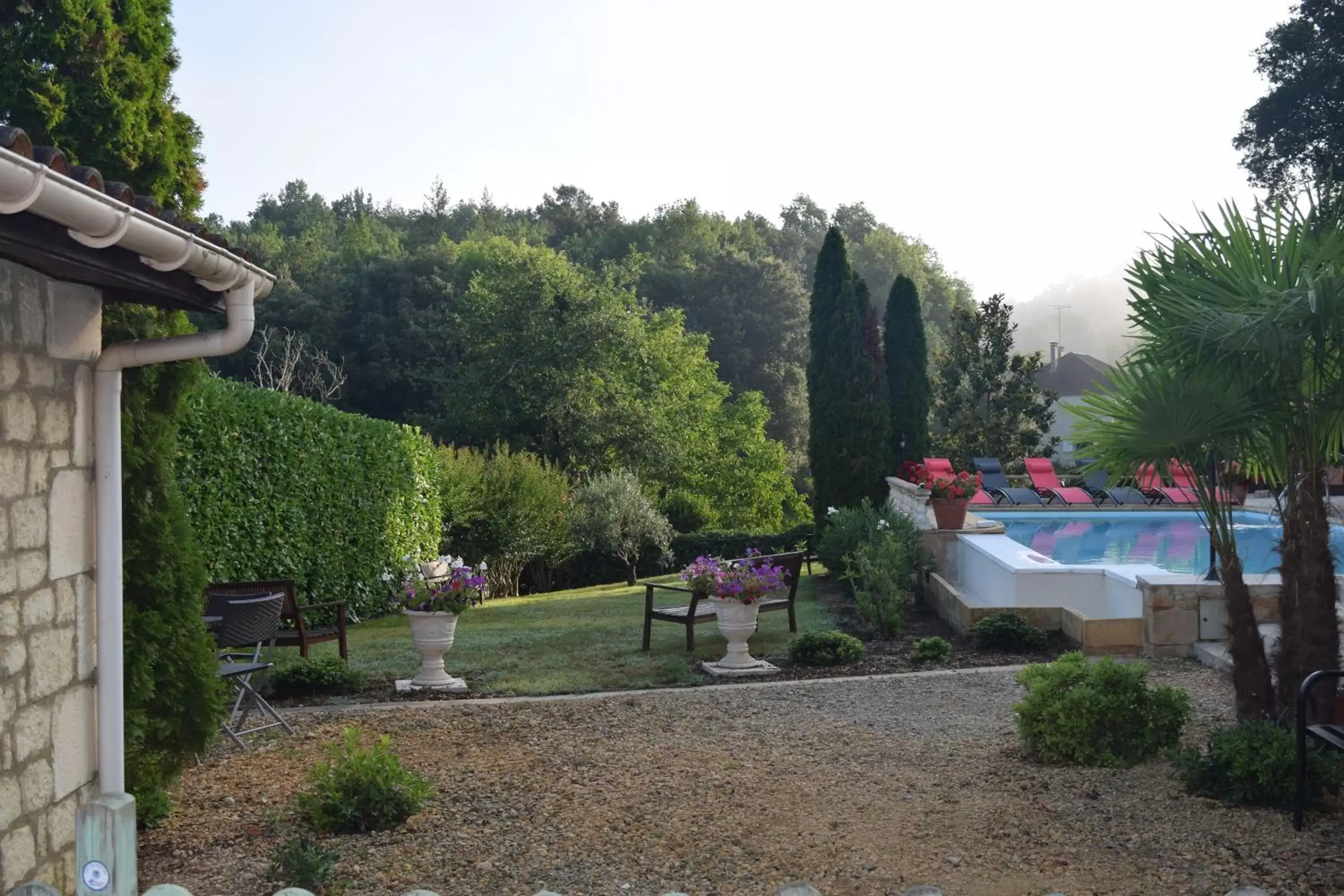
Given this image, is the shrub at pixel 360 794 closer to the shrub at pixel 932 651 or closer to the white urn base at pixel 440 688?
the white urn base at pixel 440 688

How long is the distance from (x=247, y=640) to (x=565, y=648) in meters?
3.47

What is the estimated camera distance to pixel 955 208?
29172mm

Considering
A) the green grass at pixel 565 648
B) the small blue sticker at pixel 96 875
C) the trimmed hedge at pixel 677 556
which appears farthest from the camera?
the trimmed hedge at pixel 677 556

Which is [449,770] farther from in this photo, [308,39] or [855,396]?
[855,396]

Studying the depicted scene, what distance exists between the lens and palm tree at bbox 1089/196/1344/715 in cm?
504

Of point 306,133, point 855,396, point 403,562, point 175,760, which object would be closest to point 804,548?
point 855,396

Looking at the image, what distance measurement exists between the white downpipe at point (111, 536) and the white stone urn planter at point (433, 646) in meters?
3.94

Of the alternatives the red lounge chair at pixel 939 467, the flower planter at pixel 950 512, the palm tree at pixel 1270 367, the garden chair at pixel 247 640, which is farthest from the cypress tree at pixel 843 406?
the palm tree at pixel 1270 367

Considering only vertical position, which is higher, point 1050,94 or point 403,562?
point 1050,94

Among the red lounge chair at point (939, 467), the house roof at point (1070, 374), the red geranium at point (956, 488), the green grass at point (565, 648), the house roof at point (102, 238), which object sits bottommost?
the green grass at point (565, 648)

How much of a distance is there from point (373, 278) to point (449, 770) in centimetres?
2760

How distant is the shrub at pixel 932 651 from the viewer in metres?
8.74

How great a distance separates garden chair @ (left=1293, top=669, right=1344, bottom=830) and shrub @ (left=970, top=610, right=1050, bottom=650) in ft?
14.2

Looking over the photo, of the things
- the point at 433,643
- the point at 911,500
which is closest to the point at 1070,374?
the point at 911,500
